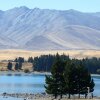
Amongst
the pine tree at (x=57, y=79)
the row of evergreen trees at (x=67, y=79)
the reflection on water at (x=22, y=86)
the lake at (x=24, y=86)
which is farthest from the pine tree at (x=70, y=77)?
the reflection on water at (x=22, y=86)

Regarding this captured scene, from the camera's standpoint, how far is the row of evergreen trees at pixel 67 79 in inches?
2643

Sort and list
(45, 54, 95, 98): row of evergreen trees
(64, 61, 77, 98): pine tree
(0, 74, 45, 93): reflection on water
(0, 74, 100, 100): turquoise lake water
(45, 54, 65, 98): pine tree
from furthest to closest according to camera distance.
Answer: (0, 74, 45, 93): reflection on water, (0, 74, 100, 100): turquoise lake water, (45, 54, 65, 98): pine tree, (45, 54, 95, 98): row of evergreen trees, (64, 61, 77, 98): pine tree

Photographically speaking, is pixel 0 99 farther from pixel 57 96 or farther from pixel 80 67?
pixel 80 67

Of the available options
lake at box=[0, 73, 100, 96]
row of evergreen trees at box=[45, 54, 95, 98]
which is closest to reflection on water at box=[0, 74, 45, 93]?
lake at box=[0, 73, 100, 96]

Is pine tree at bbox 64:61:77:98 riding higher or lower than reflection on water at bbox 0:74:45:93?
higher

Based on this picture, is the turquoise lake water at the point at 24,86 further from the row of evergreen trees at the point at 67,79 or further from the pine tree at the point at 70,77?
the pine tree at the point at 70,77

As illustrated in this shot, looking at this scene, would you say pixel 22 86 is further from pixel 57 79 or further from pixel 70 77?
pixel 70 77

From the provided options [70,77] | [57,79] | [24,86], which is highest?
[70,77]

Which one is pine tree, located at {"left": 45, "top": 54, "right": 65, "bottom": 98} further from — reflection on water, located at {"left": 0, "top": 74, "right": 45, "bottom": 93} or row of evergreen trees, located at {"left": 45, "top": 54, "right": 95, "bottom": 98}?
reflection on water, located at {"left": 0, "top": 74, "right": 45, "bottom": 93}

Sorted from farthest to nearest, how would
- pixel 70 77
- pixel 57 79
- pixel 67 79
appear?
pixel 57 79 → pixel 70 77 → pixel 67 79

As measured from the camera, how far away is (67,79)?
66.7 m

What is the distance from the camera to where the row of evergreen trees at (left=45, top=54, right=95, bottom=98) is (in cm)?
6712

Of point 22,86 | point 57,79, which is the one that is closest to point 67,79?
point 57,79

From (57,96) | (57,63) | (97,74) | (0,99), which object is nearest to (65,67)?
(57,63)
